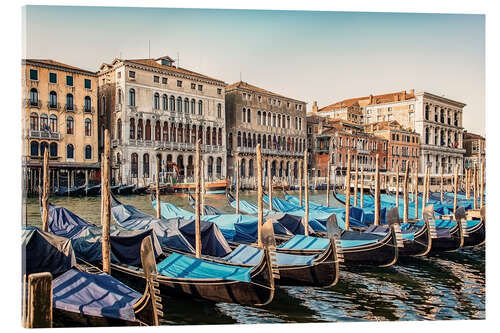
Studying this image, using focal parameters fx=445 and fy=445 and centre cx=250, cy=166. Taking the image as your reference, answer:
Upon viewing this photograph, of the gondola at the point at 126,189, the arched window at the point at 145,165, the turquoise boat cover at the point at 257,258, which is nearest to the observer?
the turquoise boat cover at the point at 257,258

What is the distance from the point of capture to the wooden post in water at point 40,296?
171 centimetres

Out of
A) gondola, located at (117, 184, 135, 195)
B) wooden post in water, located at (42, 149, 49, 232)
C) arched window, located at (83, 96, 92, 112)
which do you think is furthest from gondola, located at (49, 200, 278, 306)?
gondola, located at (117, 184, 135, 195)

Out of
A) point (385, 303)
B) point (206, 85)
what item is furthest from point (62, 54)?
point (385, 303)

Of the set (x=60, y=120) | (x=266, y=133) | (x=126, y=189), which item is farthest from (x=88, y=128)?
(x=266, y=133)

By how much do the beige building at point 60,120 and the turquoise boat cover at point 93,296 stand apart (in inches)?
29.7

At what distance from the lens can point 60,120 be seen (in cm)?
414

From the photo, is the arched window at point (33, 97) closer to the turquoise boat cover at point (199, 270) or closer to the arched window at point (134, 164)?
the turquoise boat cover at point (199, 270)

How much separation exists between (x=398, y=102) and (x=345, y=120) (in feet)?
1.92

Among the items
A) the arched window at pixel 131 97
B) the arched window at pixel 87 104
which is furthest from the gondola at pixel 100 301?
the arched window at pixel 131 97

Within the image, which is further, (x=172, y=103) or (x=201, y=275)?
(x=172, y=103)

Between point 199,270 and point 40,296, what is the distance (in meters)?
1.30

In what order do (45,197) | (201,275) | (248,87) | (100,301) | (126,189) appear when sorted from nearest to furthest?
(100,301)
(201,275)
(45,197)
(248,87)
(126,189)

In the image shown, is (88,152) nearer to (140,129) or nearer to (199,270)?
(140,129)

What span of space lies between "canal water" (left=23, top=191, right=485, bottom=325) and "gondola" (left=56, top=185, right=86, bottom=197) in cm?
190
